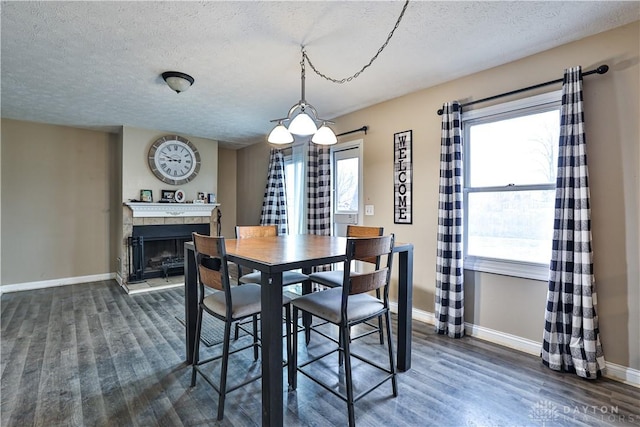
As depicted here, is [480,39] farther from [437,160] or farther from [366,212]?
[366,212]

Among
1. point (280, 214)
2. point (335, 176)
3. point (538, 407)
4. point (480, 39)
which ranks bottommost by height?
point (538, 407)

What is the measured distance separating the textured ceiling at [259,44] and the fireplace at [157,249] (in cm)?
196

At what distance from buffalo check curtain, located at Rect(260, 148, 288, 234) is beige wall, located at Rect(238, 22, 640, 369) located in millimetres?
1811

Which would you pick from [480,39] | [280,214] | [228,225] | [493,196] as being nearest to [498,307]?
[493,196]

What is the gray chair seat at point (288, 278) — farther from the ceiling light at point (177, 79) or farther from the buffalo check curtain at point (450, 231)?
the ceiling light at point (177, 79)

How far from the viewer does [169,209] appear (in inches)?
189

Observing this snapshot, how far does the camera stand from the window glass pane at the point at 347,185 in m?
3.83

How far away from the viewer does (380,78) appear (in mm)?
2873

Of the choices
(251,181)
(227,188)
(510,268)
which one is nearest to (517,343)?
(510,268)

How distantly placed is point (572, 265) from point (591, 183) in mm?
597

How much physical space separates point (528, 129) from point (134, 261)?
511 cm

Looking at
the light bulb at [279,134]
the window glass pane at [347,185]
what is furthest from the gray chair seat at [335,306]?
the window glass pane at [347,185]

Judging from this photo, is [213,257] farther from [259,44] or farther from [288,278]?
[259,44]

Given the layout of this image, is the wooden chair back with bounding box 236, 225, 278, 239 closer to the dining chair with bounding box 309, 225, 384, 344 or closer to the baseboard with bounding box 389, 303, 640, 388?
the dining chair with bounding box 309, 225, 384, 344
